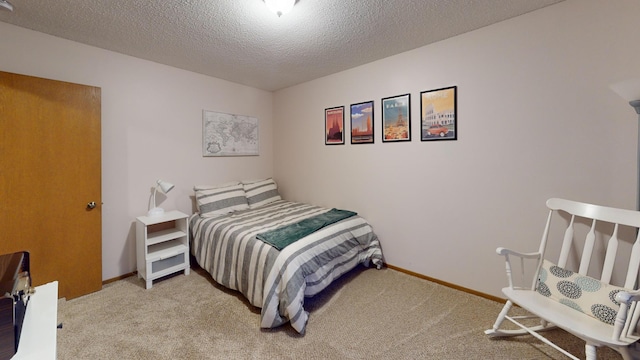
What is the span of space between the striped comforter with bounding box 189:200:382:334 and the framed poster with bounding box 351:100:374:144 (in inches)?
37.2

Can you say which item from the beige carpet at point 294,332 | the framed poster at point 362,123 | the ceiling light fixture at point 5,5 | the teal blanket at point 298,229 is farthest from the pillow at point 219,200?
the ceiling light fixture at point 5,5

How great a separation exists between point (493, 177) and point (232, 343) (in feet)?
8.06

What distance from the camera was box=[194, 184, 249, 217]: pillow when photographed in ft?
10.2

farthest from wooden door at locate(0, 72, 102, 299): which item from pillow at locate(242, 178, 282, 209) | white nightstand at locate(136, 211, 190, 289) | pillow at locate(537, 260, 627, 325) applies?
pillow at locate(537, 260, 627, 325)

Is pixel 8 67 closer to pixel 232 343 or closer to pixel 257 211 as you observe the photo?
pixel 257 211

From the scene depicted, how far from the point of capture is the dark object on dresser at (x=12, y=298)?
33.0 inches

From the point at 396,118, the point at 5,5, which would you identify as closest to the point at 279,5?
the point at 396,118

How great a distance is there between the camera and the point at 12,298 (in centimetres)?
86

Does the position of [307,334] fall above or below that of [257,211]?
below

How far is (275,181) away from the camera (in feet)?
14.1

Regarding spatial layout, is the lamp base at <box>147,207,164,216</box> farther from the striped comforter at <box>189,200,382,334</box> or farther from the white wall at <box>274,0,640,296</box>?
the white wall at <box>274,0,640,296</box>

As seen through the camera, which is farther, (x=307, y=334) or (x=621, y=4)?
(x=307, y=334)

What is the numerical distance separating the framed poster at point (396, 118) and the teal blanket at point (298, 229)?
3.35 feet

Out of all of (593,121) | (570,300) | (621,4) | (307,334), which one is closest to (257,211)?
(307,334)
